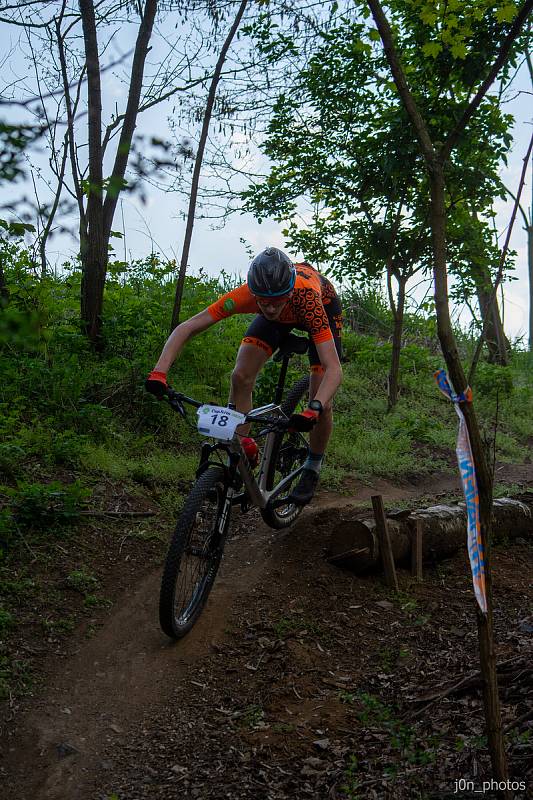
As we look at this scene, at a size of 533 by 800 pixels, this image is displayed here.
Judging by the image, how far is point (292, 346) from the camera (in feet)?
17.6

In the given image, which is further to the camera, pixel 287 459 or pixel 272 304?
pixel 287 459

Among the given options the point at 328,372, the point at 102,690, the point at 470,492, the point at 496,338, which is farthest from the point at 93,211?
the point at 496,338

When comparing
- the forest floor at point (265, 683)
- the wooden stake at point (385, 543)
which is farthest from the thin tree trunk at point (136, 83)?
the wooden stake at point (385, 543)

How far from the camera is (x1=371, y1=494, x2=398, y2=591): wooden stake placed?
16.1 feet

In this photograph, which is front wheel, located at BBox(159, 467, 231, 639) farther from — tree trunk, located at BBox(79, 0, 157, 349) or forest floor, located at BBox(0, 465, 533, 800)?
tree trunk, located at BBox(79, 0, 157, 349)

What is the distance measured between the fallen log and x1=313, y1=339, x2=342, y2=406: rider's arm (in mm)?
1010

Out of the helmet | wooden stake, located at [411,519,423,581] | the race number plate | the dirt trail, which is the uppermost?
the helmet

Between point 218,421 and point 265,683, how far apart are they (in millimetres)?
1421

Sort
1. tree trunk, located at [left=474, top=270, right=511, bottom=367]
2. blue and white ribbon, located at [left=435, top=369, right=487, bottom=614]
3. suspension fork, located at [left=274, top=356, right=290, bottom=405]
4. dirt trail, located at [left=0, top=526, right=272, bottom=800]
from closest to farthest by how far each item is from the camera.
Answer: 1. blue and white ribbon, located at [left=435, top=369, right=487, bottom=614]
2. dirt trail, located at [left=0, top=526, right=272, bottom=800]
3. suspension fork, located at [left=274, top=356, right=290, bottom=405]
4. tree trunk, located at [left=474, top=270, right=511, bottom=367]

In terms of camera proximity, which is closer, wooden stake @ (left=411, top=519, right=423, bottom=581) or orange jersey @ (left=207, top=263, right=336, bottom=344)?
orange jersey @ (left=207, top=263, right=336, bottom=344)

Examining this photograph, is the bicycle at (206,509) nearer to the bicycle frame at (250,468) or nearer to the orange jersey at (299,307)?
the bicycle frame at (250,468)

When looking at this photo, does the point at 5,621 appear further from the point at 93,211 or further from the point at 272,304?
the point at 93,211

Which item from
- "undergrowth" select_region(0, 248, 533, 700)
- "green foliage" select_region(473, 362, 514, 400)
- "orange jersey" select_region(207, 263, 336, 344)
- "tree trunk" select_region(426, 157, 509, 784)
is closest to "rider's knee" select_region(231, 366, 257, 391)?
"orange jersey" select_region(207, 263, 336, 344)

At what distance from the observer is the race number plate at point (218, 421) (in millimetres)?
4055
